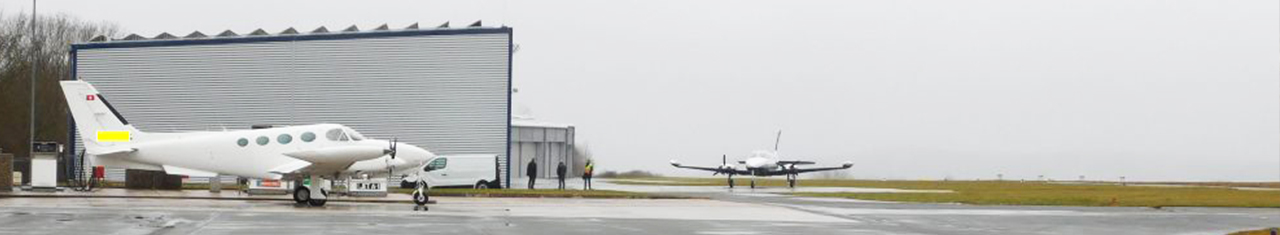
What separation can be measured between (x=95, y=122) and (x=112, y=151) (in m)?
1.47

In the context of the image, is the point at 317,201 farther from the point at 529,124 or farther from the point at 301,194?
the point at 529,124

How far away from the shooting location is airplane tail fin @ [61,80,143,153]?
37.1 m

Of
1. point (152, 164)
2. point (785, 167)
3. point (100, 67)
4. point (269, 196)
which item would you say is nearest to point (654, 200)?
point (269, 196)

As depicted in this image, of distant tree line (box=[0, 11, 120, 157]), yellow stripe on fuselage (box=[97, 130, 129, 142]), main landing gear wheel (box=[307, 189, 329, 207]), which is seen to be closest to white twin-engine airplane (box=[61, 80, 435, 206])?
yellow stripe on fuselage (box=[97, 130, 129, 142])

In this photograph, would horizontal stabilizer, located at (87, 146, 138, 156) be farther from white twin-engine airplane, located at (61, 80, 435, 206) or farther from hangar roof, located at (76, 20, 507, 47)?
hangar roof, located at (76, 20, 507, 47)

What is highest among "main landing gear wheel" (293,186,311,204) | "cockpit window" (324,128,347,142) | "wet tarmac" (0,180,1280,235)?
"cockpit window" (324,128,347,142)

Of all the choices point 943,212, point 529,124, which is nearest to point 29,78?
point 529,124

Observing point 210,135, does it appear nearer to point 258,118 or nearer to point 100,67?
point 258,118

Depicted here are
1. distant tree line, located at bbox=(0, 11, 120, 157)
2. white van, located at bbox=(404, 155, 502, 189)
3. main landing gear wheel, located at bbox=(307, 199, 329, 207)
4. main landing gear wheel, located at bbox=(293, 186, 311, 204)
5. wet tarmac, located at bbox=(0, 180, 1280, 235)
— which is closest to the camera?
wet tarmac, located at bbox=(0, 180, 1280, 235)

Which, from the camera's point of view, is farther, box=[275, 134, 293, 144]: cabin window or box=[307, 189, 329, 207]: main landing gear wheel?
box=[275, 134, 293, 144]: cabin window

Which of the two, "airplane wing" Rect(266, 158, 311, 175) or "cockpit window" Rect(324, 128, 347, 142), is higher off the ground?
"cockpit window" Rect(324, 128, 347, 142)

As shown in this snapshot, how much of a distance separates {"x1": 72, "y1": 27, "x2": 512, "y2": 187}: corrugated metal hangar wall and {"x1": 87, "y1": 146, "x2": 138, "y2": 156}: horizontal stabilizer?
67.4 ft

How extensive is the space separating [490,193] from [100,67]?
22369 millimetres

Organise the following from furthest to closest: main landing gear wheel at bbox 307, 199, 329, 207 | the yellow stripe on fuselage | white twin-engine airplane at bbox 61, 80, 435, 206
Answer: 1. the yellow stripe on fuselage
2. white twin-engine airplane at bbox 61, 80, 435, 206
3. main landing gear wheel at bbox 307, 199, 329, 207
